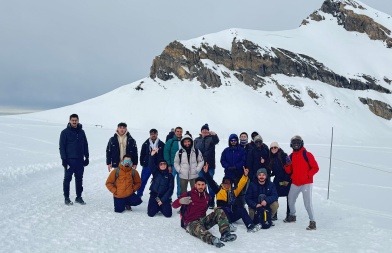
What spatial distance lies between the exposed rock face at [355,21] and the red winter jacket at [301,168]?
9825 cm

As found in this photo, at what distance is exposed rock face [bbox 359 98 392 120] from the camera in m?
71.9

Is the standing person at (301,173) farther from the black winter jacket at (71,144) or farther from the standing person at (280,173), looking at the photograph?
the black winter jacket at (71,144)

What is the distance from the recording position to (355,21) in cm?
9519

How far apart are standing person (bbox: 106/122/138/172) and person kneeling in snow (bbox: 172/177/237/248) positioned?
244 cm

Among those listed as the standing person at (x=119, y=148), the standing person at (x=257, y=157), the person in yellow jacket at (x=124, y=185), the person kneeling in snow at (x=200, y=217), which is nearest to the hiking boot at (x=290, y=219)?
the standing person at (x=257, y=157)

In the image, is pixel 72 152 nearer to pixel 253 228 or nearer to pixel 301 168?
pixel 253 228

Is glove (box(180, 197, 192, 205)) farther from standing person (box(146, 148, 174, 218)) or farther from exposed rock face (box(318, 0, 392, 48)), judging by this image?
exposed rock face (box(318, 0, 392, 48))

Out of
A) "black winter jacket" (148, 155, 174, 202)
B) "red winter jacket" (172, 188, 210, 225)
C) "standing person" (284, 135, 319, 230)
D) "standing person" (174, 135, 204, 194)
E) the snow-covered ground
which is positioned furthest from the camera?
"standing person" (174, 135, 204, 194)

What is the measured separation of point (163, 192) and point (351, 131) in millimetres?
62402

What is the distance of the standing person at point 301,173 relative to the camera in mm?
7805

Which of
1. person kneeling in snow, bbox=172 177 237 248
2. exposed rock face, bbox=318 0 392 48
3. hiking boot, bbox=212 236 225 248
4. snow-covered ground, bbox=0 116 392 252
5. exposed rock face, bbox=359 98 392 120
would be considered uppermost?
exposed rock face, bbox=318 0 392 48

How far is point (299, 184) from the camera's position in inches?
314

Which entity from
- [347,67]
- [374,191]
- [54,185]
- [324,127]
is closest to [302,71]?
[347,67]

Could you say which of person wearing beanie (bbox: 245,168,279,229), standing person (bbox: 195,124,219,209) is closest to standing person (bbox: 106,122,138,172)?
standing person (bbox: 195,124,219,209)
